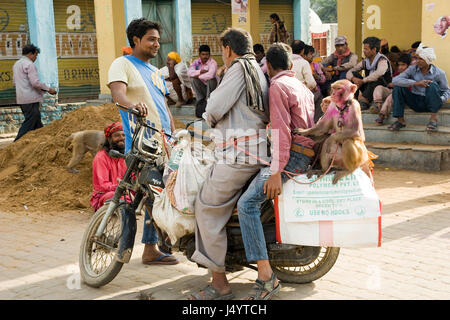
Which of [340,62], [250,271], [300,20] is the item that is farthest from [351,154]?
[300,20]

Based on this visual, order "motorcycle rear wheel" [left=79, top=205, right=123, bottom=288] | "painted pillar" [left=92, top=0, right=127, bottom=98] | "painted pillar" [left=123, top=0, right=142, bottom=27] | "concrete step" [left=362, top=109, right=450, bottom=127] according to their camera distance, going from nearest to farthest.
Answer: "motorcycle rear wheel" [left=79, top=205, right=123, bottom=288], "concrete step" [left=362, top=109, right=450, bottom=127], "painted pillar" [left=92, top=0, right=127, bottom=98], "painted pillar" [left=123, top=0, right=142, bottom=27]

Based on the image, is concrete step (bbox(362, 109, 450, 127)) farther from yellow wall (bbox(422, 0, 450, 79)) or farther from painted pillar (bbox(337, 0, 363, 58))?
painted pillar (bbox(337, 0, 363, 58))

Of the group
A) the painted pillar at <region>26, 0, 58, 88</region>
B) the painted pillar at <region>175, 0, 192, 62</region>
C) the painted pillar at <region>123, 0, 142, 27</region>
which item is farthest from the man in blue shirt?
the painted pillar at <region>26, 0, 58, 88</region>

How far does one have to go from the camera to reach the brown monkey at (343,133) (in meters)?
3.41

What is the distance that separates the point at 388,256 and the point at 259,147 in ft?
5.61

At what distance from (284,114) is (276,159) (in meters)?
0.29

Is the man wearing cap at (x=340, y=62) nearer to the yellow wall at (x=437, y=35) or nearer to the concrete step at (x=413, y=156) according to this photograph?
the yellow wall at (x=437, y=35)

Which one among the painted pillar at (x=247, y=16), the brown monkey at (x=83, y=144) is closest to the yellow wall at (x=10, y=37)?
the painted pillar at (x=247, y=16)

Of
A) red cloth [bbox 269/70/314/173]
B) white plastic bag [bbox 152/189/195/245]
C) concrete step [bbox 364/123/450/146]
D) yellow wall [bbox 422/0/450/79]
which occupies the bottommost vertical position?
concrete step [bbox 364/123/450/146]

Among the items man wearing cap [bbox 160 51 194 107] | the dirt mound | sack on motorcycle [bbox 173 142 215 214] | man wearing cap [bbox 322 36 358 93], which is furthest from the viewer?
man wearing cap [bbox 160 51 194 107]

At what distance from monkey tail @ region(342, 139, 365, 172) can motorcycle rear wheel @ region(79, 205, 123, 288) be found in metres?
1.73

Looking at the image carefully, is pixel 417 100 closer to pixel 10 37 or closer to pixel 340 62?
pixel 340 62

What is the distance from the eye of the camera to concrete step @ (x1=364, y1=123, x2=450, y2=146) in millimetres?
8320

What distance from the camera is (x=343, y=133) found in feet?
11.4
